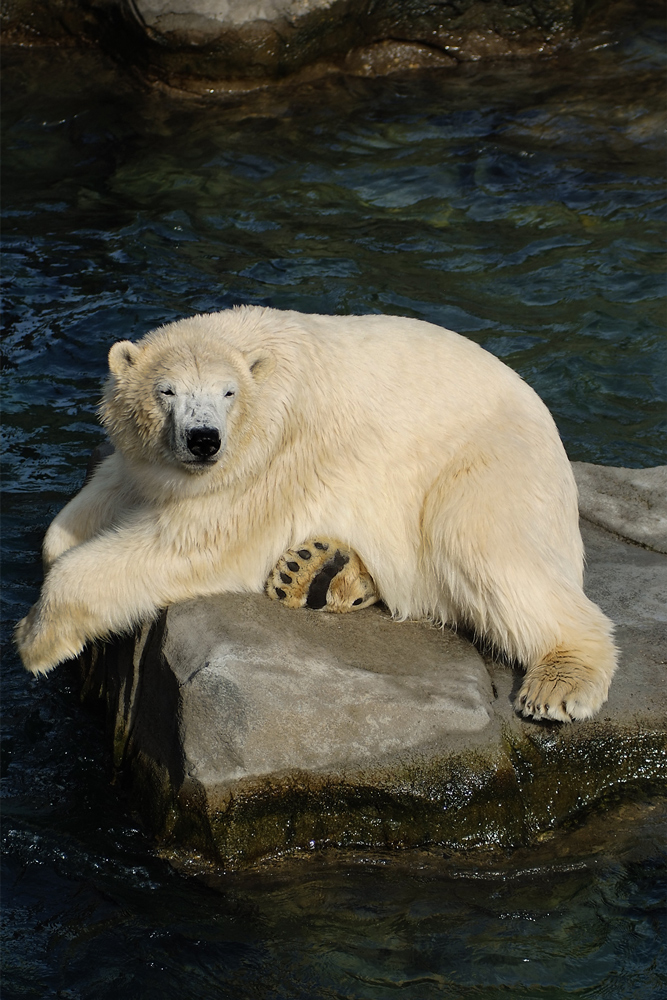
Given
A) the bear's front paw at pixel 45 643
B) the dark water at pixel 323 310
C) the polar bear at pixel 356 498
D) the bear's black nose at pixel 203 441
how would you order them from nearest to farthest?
the dark water at pixel 323 310, the bear's black nose at pixel 203 441, the polar bear at pixel 356 498, the bear's front paw at pixel 45 643

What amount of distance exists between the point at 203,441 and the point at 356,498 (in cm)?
77

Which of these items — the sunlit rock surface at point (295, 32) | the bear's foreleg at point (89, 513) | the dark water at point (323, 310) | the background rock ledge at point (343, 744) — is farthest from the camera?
the sunlit rock surface at point (295, 32)

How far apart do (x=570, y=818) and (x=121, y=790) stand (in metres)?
1.53

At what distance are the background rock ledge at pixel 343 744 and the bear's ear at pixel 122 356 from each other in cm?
85

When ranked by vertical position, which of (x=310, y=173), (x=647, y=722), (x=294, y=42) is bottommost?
(x=647, y=722)

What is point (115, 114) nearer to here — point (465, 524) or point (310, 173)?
point (310, 173)

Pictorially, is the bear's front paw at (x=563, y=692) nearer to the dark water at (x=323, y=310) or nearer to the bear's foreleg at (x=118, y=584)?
the dark water at (x=323, y=310)

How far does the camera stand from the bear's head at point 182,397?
3355 millimetres

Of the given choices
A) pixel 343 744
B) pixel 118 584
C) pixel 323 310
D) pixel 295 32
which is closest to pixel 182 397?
pixel 118 584

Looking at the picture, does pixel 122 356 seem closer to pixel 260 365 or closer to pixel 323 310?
pixel 260 365

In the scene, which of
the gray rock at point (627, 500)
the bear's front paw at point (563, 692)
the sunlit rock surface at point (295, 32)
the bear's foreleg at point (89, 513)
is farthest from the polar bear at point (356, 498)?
the sunlit rock surface at point (295, 32)

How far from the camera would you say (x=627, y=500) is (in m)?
5.07

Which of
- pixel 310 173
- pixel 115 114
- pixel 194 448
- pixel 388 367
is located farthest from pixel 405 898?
pixel 115 114

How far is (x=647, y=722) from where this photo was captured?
3621 mm
